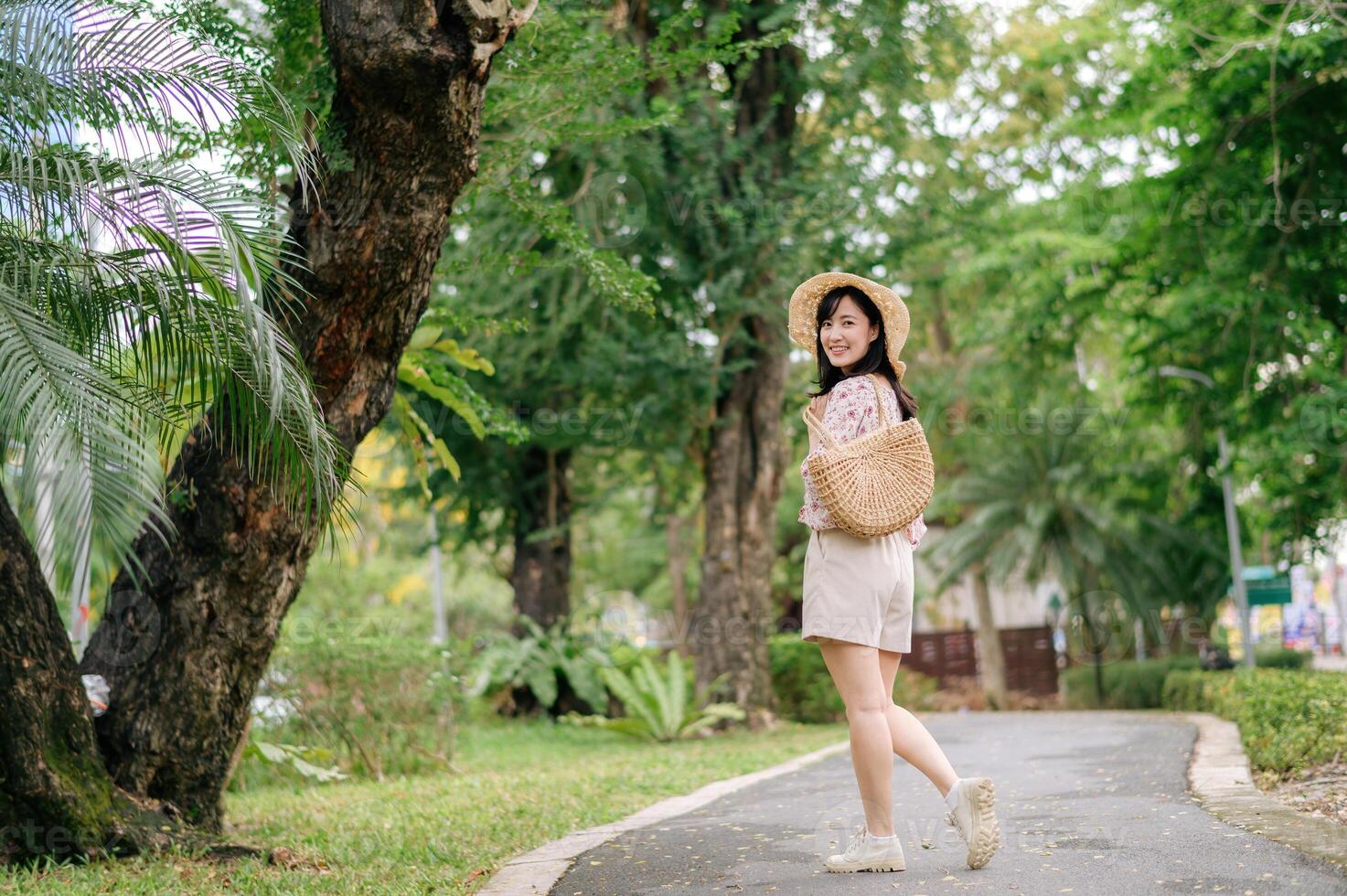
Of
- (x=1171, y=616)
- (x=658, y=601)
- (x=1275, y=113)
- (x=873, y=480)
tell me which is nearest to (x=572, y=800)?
(x=873, y=480)

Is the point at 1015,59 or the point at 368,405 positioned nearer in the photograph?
the point at 368,405

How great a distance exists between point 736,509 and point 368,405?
8484 millimetres

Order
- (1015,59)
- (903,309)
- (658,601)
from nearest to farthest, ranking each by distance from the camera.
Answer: (903,309), (1015,59), (658,601)

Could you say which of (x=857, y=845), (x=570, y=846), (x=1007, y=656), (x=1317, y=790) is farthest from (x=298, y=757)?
(x=1007, y=656)

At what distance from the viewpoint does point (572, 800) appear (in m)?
7.46

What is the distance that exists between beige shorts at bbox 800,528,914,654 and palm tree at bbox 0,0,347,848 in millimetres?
1865

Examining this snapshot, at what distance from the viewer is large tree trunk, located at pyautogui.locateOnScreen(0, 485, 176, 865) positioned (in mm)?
5316

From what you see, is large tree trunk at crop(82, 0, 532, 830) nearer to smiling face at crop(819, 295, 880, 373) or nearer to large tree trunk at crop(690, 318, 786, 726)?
smiling face at crop(819, 295, 880, 373)

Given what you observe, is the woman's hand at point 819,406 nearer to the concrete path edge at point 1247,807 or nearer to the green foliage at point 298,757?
the concrete path edge at point 1247,807

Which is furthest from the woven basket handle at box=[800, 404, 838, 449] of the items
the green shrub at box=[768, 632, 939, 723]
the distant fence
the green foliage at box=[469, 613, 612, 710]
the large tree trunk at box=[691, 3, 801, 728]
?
the distant fence

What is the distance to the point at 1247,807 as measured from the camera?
5.45 metres

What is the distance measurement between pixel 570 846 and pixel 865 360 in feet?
8.31

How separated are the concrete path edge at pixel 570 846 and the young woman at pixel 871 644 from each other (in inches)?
44.2

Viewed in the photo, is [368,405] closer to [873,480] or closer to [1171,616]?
[873,480]
